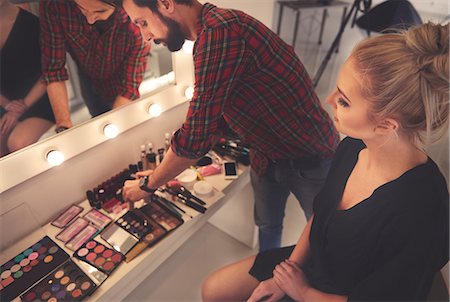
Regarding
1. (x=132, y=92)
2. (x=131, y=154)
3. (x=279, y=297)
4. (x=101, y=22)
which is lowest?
(x=279, y=297)

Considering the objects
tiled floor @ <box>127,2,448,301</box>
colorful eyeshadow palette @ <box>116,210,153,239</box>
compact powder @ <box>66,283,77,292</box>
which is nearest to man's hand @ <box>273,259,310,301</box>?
colorful eyeshadow palette @ <box>116,210,153,239</box>

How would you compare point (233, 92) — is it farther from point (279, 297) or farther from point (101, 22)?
point (279, 297)

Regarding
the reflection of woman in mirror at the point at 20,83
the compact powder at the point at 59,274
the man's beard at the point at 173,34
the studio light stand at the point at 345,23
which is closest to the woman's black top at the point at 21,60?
the reflection of woman in mirror at the point at 20,83

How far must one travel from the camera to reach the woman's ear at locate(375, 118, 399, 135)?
0.56m

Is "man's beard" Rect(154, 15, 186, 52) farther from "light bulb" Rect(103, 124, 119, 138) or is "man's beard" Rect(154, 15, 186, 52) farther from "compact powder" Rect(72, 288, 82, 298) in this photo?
"compact powder" Rect(72, 288, 82, 298)

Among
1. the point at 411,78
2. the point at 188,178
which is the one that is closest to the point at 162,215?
the point at 188,178

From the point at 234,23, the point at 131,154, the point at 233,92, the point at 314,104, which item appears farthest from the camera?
the point at 131,154

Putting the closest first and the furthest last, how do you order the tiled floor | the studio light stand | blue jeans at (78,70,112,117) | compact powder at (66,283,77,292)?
compact powder at (66,283,77,292), blue jeans at (78,70,112,117), the tiled floor, the studio light stand

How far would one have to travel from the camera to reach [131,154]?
1.19 m

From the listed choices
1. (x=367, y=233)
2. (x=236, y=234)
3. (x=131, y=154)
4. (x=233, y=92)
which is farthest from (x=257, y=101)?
(x=236, y=234)

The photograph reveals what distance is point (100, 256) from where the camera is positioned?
2.98ft

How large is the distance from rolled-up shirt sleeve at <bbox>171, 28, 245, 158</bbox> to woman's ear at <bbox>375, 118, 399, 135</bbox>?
1.11 feet

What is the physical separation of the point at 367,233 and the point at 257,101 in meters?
0.44

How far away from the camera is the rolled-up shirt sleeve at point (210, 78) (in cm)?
72
